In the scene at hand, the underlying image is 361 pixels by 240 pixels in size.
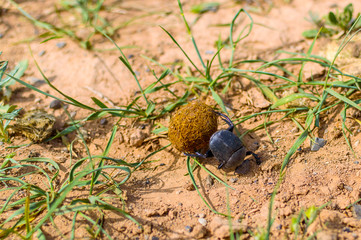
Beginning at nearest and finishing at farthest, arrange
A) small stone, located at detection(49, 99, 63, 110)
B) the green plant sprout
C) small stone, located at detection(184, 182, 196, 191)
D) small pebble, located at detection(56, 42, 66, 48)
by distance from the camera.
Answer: small stone, located at detection(184, 182, 196, 191), small stone, located at detection(49, 99, 63, 110), the green plant sprout, small pebble, located at detection(56, 42, 66, 48)

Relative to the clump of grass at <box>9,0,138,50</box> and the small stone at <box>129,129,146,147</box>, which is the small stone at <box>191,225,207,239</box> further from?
the clump of grass at <box>9,0,138,50</box>

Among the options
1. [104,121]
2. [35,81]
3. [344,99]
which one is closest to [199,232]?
[104,121]

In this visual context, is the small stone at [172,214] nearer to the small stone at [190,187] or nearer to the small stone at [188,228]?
the small stone at [188,228]

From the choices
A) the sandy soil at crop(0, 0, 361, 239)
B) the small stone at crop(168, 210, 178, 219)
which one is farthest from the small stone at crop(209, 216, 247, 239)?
the small stone at crop(168, 210, 178, 219)

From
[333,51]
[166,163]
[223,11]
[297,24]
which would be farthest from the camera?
[223,11]

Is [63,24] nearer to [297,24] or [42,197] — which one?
[42,197]

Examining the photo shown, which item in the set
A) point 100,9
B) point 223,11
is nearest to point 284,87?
point 223,11

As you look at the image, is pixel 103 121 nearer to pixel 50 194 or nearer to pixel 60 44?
pixel 50 194
